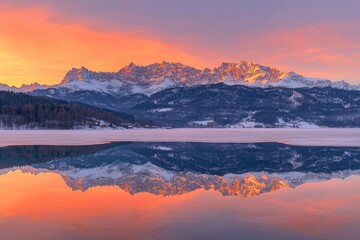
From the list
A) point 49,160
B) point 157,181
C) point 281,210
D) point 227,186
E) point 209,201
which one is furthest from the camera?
point 49,160

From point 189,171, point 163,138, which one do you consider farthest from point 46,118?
point 189,171

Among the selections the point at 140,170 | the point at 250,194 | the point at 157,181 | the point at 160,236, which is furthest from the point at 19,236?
the point at 140,170

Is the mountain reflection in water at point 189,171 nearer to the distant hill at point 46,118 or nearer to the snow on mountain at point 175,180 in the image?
the snow on mountain at point 175,180

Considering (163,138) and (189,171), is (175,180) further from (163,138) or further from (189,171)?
(163,138)

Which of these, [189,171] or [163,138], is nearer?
[189,171]

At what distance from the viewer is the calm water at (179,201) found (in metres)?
18.0

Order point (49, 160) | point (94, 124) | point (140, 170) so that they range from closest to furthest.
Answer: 1. point (140, 170)
2. point (49, 160)
3. point (94, 124)

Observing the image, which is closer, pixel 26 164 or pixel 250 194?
pixel 250 194

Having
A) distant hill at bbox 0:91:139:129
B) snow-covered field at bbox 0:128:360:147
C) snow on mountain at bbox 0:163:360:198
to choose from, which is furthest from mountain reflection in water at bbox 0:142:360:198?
distant hill at bbox 0:91:139:129

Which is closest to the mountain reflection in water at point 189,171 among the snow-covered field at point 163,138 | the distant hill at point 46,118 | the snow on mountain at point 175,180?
the snow on mountain at point 175,180

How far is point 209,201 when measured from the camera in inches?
984

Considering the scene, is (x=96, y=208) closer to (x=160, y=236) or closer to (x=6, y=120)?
(x=160, y=236)

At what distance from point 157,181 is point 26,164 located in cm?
1953

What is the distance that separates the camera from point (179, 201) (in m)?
24.9
